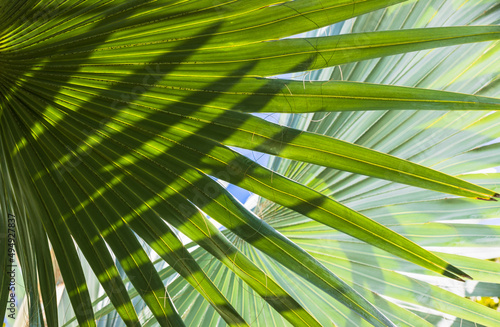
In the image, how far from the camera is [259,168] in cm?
86

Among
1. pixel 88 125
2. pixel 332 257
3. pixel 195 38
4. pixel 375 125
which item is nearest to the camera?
pixel 195 38

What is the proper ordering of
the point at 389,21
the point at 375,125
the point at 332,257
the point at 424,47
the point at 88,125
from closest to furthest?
the point at 424,47 → the point at 88,125 → the point at 389,21 → the point at 375,125 → the point at 332,257

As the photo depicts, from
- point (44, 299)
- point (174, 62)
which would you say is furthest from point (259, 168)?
point (44, 299)

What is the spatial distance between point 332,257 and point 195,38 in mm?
990

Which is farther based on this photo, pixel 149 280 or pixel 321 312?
pixel 321 312

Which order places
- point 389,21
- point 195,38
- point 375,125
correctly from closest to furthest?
1. point 195,38
2. point 389,21
3. point 375,125

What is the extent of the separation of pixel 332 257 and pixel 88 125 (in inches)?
38.5

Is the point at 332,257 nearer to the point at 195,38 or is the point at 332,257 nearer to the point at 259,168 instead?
the point at 259,168

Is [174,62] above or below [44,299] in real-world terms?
above

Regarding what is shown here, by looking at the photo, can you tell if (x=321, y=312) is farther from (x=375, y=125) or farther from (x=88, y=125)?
(x=88, y=125)

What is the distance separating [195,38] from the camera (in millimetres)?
834

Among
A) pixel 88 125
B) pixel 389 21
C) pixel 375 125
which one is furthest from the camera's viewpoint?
pixel 375 125

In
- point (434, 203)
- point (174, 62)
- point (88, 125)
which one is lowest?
point (88, 125)


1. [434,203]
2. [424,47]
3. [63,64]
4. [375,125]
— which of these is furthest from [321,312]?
[63,64]
